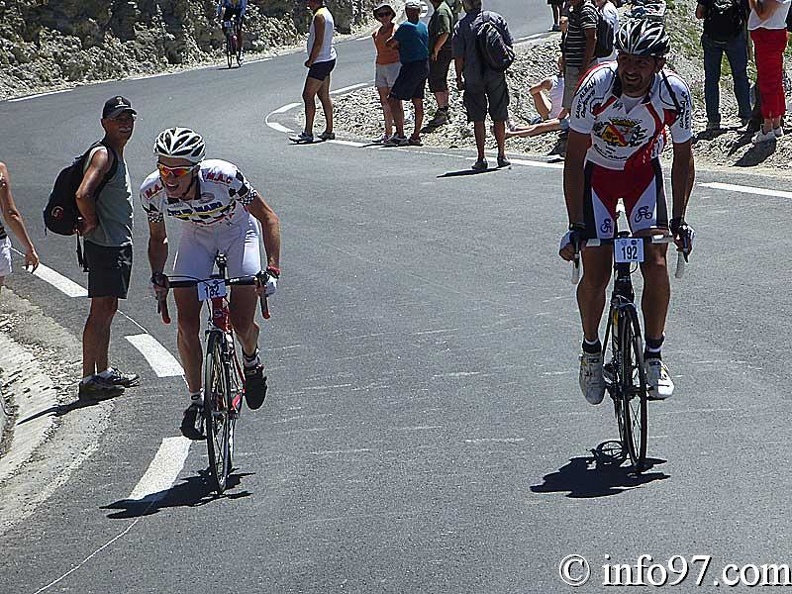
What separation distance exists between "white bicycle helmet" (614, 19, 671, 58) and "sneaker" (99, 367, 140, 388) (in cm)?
485

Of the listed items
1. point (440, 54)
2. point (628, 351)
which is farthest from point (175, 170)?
point (440, 54)

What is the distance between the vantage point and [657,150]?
650cm

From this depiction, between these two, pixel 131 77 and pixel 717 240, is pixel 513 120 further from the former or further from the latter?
pixel 131 77

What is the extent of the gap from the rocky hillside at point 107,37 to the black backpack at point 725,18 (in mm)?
20974

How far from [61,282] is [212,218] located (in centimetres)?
614

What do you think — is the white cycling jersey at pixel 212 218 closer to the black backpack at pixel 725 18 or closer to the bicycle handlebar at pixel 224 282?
the bicycle handlebar at pixel 224 282

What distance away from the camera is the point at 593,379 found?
22.3 ft

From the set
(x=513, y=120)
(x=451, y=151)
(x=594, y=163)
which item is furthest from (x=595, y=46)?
(x=594, y=163)

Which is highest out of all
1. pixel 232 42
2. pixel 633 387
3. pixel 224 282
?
pixel 224 282

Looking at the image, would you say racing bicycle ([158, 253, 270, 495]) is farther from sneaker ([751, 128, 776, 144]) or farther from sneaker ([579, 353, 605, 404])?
sneaker ([751, 128, 776, 144])

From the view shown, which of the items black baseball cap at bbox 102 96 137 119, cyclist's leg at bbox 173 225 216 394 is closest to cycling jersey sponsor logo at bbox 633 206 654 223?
cyclist's leg at bbox 173 225 216 394

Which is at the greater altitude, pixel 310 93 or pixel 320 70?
pixel 320 70

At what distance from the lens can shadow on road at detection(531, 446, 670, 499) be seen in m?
6.29

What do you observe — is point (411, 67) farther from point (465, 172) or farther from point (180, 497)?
point (180, 497)
